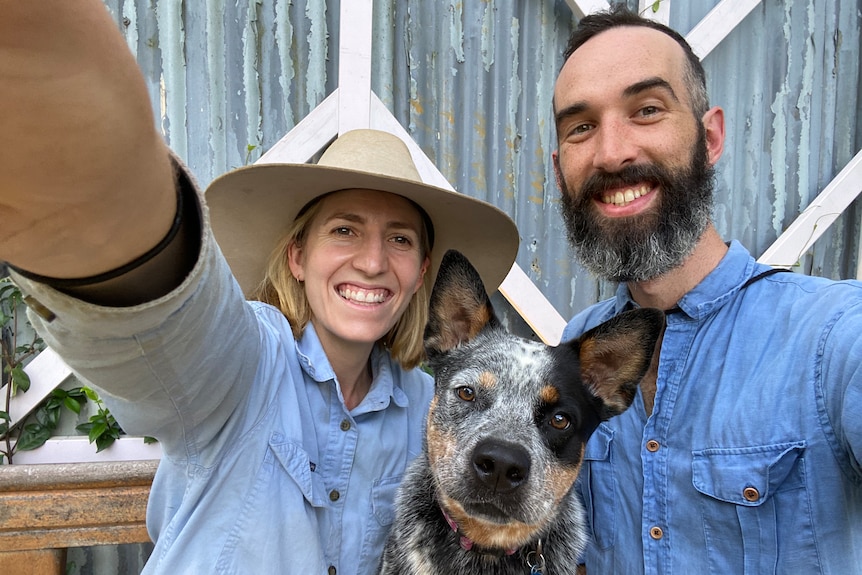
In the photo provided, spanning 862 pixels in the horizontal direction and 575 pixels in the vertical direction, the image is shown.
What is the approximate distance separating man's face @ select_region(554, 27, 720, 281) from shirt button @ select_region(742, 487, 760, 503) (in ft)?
2.44

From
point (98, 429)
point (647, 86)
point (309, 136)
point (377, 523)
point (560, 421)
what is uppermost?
point (647, 86)

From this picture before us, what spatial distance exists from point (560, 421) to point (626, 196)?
87 cm

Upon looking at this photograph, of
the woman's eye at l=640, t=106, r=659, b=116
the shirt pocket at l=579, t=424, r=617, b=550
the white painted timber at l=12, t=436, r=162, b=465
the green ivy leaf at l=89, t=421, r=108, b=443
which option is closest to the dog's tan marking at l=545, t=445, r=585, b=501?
the shirt pocket at l=579, t=424, r=617, b=550

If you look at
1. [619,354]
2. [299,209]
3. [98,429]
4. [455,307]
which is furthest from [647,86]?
[98,429]

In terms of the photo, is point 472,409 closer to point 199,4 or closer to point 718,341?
point 718,341

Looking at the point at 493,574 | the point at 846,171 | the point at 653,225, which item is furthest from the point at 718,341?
the point at 846,171

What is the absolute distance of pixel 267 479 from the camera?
1.64m

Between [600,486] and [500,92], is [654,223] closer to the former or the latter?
[600,486]

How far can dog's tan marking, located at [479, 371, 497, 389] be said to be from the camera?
1.79 metres

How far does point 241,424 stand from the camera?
161 centimetres

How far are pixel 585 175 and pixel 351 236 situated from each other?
941mm

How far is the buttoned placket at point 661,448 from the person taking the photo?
5.54ft

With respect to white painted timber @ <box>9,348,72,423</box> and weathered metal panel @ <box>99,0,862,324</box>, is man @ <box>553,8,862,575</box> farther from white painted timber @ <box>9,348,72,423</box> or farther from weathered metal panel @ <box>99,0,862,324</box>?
white painted timber @ <box>9,348,72,423</box>

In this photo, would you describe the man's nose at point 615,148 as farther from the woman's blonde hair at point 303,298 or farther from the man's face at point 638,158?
the woman's blonde hair at point 303,298
